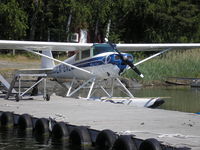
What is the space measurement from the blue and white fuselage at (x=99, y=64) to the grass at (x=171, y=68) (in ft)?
25.4

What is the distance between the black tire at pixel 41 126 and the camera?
884 centimetres

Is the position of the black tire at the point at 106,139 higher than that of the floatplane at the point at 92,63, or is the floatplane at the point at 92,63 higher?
the floatplane at the point at 92,63

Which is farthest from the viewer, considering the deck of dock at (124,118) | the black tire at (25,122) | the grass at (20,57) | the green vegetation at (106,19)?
the green vegetation at (106,19)

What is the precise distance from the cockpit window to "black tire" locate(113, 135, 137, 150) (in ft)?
24.5

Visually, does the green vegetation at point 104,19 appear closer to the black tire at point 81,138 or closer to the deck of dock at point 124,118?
the deck of dock at point 124,118

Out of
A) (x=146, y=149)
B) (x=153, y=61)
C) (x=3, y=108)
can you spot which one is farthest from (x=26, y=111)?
(x=153, y=61)

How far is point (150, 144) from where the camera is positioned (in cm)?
656

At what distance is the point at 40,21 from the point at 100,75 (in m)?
19.8

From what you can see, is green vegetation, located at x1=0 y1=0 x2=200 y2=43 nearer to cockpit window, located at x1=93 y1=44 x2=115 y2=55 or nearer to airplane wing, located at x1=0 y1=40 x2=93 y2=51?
airplane wing, located at x1=0 y1=40 x2=93 y2=51

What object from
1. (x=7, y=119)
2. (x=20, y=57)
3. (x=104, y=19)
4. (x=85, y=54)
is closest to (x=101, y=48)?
(x=85, y=54)

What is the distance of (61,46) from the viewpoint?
1514 centimetres

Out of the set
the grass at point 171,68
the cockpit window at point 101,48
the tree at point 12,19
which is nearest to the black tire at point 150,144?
the cockpit window at point 101,48

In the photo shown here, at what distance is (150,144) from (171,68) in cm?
1723

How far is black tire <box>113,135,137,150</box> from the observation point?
6.92m
